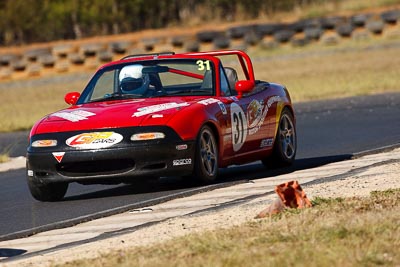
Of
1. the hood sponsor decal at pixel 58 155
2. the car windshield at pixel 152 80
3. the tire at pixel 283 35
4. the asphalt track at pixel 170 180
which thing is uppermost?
the car windshield at pixel 152 80

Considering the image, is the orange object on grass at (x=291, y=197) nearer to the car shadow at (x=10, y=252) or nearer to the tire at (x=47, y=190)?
the car shadow at (x=10, y=252)

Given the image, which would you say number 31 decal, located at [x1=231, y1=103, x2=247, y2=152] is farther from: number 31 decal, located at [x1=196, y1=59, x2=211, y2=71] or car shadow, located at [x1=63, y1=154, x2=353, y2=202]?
number 31 decal, located at [x1=196, y1=59, x2=211, y2=71]

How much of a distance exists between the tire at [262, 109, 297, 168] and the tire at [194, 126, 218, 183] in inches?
57.7

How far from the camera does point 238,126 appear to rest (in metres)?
12.8

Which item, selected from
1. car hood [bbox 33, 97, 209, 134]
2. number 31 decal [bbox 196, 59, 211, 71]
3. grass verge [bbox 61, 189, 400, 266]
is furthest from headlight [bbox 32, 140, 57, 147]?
grass verge [bbox 61, 189, 400, 266]

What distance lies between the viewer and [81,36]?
53094 mm

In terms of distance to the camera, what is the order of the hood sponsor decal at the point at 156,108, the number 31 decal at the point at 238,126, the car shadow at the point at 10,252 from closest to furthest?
1. the car shadow at the point at 10,252
2. the hood sponsor decal at the point at 156,108
3. the number 31 decal at the point at 238,126

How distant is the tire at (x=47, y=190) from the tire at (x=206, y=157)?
4.26 feet

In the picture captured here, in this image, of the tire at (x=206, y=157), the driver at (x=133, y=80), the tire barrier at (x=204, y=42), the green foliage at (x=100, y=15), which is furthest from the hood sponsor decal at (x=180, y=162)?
the green foliage at (x=100, y=15)

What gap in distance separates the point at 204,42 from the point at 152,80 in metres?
31.7

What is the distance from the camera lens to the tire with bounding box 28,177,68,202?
469 inches

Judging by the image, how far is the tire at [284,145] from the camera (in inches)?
537

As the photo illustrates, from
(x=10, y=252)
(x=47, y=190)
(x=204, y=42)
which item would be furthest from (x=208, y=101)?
(x=204, y=42)

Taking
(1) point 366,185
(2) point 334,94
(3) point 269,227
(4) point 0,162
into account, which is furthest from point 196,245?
(2) point 334,94
